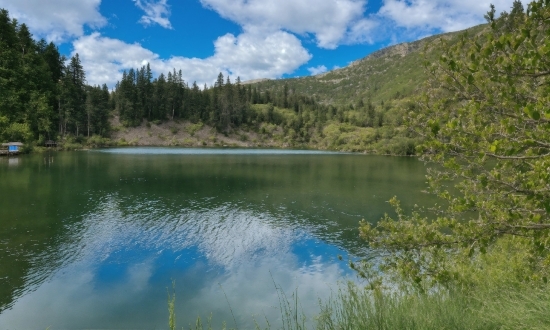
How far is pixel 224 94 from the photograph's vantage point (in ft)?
562

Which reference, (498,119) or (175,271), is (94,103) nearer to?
(175,271)

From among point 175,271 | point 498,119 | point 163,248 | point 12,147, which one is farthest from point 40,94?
point 498,119

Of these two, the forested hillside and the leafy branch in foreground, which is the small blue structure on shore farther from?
the leafy branch in foreground

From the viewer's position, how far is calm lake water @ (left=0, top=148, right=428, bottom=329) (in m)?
13.6

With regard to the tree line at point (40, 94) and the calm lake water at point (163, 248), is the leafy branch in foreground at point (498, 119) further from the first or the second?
the tree line at point (40, 94)

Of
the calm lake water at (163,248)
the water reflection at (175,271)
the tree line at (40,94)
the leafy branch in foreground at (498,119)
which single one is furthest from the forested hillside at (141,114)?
the leafy branch in foreground at (498,119)

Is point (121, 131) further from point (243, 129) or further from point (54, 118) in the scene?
point (243, 129)

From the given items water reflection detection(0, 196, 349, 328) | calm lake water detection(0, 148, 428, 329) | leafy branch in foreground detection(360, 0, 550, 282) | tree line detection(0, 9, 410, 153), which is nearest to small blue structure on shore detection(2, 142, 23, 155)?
tree line detection(0, 9, 410, 153)

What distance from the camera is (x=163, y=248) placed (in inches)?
811

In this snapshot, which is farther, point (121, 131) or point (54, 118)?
point (121, 131)

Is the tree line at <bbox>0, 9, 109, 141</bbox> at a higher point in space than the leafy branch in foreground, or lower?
higher

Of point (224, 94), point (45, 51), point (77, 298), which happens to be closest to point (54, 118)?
point (45, 51)

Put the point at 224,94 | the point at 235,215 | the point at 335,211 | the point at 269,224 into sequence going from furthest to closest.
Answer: the point at 224,94, the point at 335,211, the point at 235,215, the point at 269,224

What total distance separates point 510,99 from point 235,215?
25754mm
